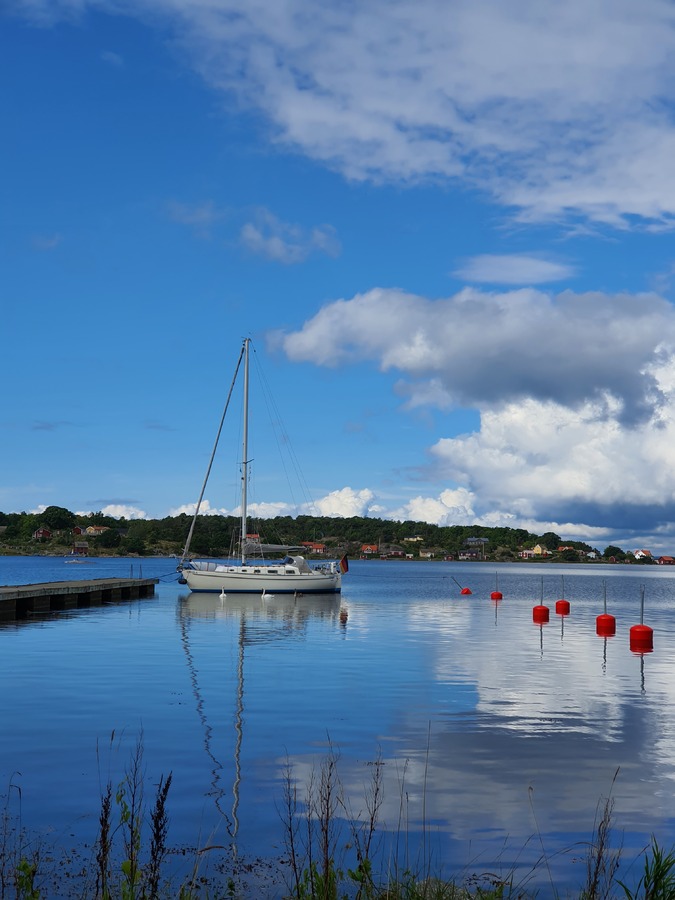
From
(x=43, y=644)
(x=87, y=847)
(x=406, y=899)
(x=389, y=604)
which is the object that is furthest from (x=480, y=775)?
(x=389, y=604)

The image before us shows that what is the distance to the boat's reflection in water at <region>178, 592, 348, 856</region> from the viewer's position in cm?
1602

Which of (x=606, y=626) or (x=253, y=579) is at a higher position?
(x=253, y=579)

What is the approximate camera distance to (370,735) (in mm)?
20406

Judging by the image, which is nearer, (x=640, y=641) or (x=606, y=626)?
(x=640, y=641)

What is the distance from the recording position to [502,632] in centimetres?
5072

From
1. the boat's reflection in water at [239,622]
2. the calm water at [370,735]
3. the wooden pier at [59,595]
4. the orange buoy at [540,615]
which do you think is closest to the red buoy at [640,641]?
the calm water at [370,735]

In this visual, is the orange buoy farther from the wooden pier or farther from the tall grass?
the tall grass

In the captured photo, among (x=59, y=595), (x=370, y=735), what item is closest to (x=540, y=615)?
(x=59, y=595)

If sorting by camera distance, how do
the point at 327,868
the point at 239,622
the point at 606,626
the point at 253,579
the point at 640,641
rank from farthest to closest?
the point at 253,579 < the point at 239,622 < the point at 606,626 < the point at 640,641 < the point at 327,868

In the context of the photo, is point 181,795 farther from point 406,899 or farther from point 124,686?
point 124,686

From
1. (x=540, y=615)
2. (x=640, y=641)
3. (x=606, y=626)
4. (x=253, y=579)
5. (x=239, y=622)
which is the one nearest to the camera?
(x=640, y=641)

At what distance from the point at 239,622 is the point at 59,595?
1484cm

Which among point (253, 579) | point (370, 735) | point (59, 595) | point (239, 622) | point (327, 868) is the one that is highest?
point (327, 868)

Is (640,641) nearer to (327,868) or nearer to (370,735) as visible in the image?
(370,735)
